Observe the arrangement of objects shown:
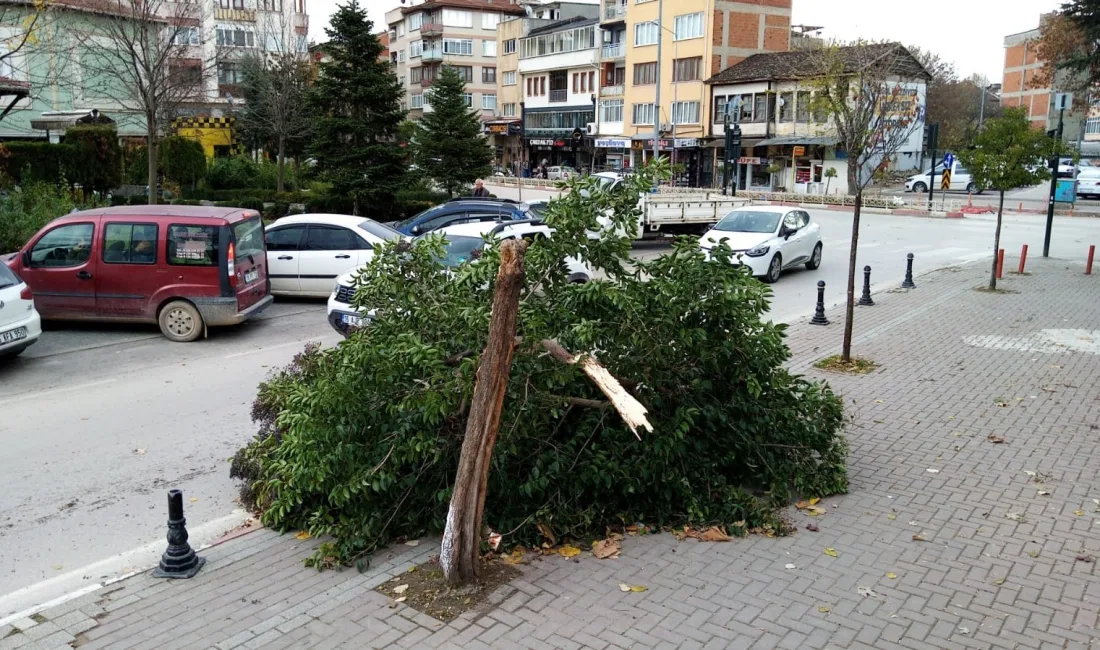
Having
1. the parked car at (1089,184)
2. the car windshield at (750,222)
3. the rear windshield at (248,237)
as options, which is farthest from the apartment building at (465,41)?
the rear windshield at (248,237)

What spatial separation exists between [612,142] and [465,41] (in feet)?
88.7

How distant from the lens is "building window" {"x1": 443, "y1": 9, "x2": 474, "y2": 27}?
83125 millimetres

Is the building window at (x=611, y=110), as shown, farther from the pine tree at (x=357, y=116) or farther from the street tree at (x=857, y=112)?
the street tree at (x=857, y=112)

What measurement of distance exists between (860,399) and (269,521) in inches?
248

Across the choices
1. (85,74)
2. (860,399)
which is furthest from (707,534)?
(85,74)

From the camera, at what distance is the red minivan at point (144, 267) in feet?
40.8

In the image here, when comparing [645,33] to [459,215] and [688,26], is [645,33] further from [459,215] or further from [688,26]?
[459,215]

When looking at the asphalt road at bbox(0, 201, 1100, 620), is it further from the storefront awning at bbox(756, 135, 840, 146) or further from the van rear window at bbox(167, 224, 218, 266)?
the storefront awning at bbox(756, 135, 840, 146)

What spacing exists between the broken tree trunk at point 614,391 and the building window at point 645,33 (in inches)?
2280

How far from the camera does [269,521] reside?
20.9ft

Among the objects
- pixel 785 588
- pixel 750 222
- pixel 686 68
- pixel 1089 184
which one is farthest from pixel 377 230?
pixel 686 68

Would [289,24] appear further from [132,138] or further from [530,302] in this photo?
[530,302]

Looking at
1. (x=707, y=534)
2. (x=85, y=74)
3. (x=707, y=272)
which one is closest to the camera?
(x=707, y=534)

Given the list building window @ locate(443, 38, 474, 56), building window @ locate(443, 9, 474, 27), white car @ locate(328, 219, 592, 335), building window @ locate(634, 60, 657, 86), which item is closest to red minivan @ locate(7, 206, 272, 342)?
white car @ locate(328, 219, 592, 335)
